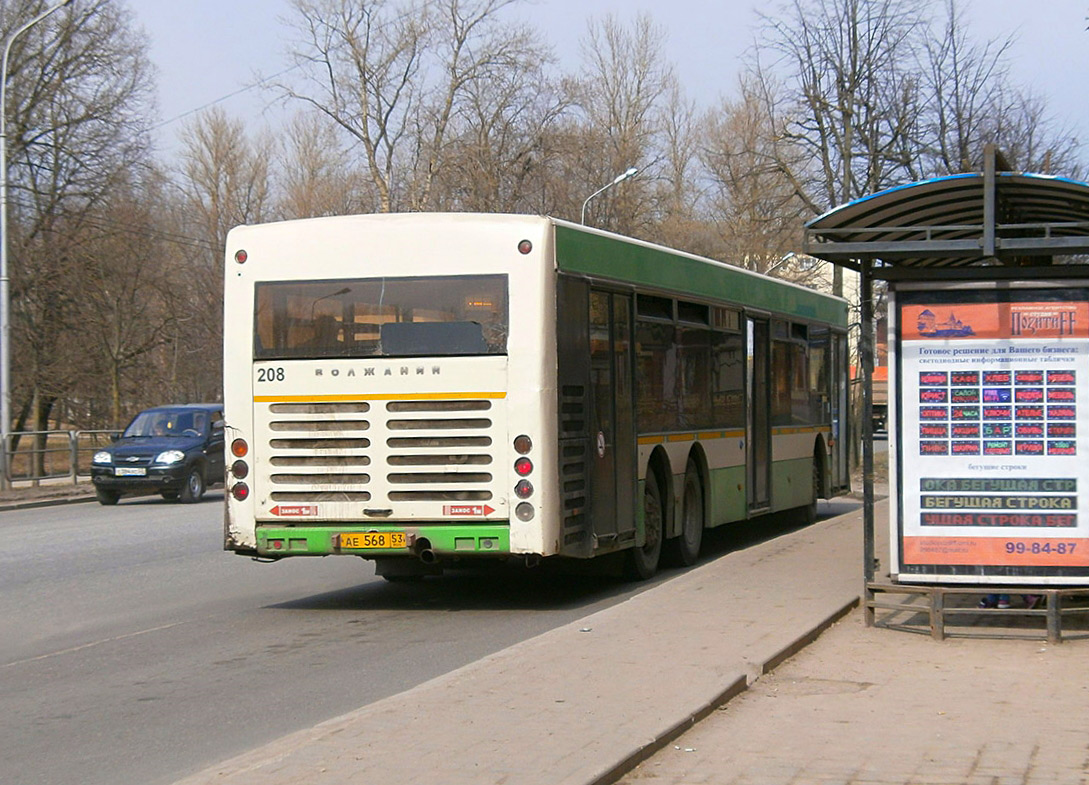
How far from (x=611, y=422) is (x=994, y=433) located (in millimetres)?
3730

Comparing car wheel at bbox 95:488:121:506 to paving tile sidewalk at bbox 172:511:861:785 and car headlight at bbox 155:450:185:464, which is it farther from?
paving tile sidewalk at bbox 172:511:861:785

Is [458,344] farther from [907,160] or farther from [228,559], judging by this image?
[907,160]

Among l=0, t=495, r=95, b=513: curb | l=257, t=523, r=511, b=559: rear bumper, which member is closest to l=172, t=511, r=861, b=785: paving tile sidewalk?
l=257, t=523, r=511, b=559: rear bumper

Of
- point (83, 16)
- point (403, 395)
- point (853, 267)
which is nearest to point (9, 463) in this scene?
point (83, 16)

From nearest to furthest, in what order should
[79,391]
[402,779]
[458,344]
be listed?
[402,779]
[458,344]
[79,391]

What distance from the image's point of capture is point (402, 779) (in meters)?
5.73

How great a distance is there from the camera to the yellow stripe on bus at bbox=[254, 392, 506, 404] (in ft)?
36.3

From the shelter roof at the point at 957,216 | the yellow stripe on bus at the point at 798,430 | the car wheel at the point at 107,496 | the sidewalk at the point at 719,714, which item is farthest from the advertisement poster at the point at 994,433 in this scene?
the car wheel at the point at 107,496

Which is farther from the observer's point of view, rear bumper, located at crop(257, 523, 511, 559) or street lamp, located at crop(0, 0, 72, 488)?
street lamp, located at crop(0, 0, 72, 488)

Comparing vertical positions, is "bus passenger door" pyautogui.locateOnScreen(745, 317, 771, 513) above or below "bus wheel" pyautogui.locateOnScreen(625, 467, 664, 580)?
above

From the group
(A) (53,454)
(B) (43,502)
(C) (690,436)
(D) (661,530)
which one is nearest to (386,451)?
(D) (661,530)

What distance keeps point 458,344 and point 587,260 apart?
1.40 m

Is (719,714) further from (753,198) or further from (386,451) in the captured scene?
(753,198)

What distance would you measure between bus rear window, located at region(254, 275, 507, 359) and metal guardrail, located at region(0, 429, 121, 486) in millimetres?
19244
